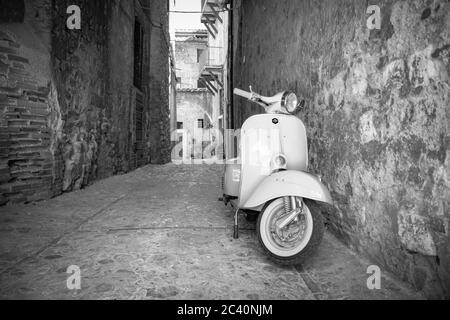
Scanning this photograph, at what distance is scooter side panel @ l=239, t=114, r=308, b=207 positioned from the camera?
7.85 feet

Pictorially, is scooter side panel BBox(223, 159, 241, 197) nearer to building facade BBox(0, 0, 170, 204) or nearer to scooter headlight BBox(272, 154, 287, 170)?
scooter headlight BBox(272, 154, 287, 170)

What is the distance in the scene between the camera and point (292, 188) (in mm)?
1989

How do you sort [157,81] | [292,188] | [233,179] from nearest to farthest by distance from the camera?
[292,188] → [233,179] → [157,81]

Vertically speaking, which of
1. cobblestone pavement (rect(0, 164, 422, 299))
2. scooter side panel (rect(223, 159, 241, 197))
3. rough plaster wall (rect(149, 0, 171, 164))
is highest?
rough plaster wall (rect(149, 0, 171, 164))

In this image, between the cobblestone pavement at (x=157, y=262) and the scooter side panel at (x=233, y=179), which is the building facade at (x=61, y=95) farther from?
the scooter side panel at (x=233, y=179)

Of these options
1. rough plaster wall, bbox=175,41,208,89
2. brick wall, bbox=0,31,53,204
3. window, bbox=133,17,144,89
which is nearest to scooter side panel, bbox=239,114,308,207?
brick wall, bbox=0,31,53,204

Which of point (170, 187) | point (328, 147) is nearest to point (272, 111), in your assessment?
point (328, 147)

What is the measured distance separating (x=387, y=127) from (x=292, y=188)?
0.69 metres

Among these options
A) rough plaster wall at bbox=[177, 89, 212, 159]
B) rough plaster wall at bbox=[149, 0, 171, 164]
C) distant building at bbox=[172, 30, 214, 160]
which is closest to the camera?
rough plaster wall at bbox=[149, 0, 171, 164]

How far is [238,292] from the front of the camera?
1657 millimetres

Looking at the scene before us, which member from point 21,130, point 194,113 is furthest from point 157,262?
point 194,113

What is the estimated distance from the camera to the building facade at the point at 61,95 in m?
3.68

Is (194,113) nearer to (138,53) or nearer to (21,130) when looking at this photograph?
(138,53)

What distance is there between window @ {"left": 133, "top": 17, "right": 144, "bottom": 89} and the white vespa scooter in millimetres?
8253
